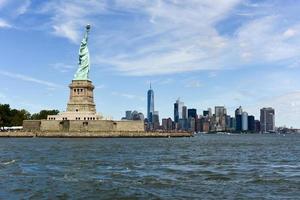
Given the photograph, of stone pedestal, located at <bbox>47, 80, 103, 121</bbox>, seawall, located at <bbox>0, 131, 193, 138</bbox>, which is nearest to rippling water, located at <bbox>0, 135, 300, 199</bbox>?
seawall, located at <bbox>0, 131, 193, 138</bbox>

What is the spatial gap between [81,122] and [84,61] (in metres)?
18.8

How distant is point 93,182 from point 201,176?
7830 mm

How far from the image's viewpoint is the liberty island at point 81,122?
433ft

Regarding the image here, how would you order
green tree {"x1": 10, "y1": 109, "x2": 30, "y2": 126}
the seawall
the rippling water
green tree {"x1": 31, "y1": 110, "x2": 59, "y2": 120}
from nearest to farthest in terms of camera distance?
the rippling water
the seawall
green tree {"x1": 10, "y1": 109, "x2": 30, "y2": 126}
green tree {"x1": 31, "y1": 110, "x2": 59, "y2": 120}

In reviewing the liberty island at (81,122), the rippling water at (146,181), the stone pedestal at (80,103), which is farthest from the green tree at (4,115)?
the rippling water at (146,181)

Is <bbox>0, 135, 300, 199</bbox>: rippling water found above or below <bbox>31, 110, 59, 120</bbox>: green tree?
below

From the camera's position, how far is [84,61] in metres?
142

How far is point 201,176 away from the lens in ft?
119

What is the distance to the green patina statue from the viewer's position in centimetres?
14012

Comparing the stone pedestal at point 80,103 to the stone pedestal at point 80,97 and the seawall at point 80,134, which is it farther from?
the seawall at point 80,134

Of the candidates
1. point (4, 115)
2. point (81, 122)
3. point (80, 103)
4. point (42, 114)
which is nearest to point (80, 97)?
point (80, 103)

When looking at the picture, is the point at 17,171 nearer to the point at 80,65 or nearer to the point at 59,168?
the point at 59,168

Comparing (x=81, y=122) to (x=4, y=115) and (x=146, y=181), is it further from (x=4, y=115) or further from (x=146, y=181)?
(x=146, y=181)

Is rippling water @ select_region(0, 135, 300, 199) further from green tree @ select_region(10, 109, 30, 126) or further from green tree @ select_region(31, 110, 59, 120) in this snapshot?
green tree @ select_region(31, 110, 59, 120)
